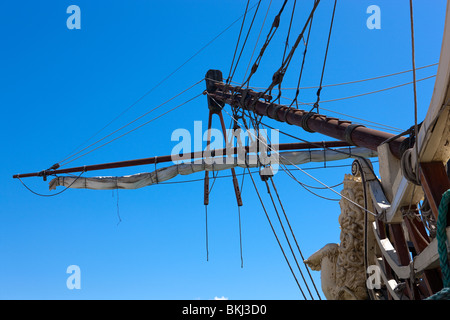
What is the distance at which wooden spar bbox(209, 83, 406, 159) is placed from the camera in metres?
5.96

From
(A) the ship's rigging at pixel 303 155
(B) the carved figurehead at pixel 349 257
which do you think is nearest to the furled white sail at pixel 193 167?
(A) the ship's rigging at pixel 303 155

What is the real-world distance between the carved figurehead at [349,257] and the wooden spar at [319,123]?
0.82 meters

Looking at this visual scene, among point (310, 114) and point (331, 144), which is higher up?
point (331, 144)

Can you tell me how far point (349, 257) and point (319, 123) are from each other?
83.1 inches

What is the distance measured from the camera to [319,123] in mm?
7441

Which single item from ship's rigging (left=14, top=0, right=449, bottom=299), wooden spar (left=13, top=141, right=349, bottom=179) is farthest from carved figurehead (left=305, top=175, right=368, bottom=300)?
wooden spar (left=13, top=141, right=349, bottom=179)

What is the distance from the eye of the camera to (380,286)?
652 centimetres

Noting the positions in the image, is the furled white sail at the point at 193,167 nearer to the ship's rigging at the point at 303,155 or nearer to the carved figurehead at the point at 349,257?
the ship's rigging at the point at 303,155

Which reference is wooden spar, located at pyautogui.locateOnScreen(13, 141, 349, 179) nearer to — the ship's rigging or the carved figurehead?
the ship's rigging

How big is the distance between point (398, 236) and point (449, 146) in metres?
1.69

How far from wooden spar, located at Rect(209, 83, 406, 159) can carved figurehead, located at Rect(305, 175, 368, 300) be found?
82cm
